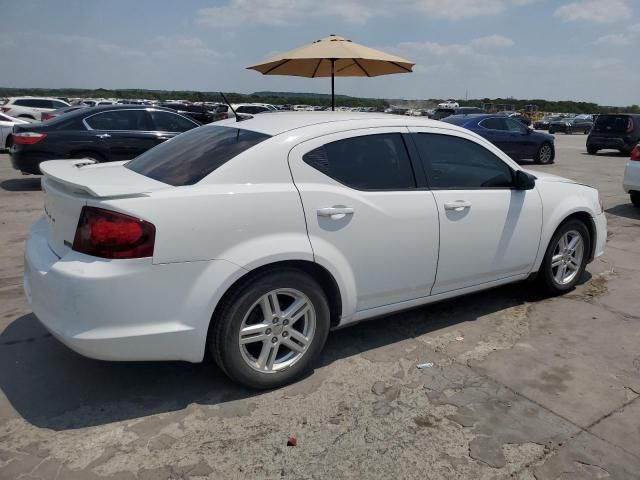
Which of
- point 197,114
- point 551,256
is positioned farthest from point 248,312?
point 197,114

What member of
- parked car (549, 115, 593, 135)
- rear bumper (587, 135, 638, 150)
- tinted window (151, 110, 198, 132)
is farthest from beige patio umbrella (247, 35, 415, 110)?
parked car (549, 115, 593, 135)

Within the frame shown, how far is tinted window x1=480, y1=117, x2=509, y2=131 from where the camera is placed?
1448cm

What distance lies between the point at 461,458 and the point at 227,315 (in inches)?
54.4

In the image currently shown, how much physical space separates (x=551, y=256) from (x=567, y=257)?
0.98 feet

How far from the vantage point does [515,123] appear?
50.0 feet

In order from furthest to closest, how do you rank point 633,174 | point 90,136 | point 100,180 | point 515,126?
point 515,126 < point 90,136 < point 633,174 < point 100,180

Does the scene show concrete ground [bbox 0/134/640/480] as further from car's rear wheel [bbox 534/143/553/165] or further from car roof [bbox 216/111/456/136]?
car's rear wheel [bbox 534/143/553/165]

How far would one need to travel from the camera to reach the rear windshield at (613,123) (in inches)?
736

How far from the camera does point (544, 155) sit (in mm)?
15805

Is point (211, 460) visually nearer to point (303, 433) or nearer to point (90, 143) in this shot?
point (303, 433)

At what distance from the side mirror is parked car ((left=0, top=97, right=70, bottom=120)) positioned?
20.6m

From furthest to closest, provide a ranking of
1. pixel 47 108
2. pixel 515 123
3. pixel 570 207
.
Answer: pixel 47 108
pixel 515 123
pixel 570 207

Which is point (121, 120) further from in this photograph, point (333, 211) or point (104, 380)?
point (333, 211)

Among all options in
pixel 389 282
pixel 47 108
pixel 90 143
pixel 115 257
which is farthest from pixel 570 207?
pixel 47 108
